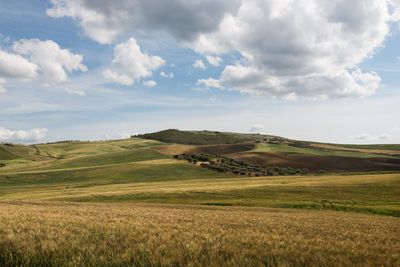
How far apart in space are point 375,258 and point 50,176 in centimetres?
9280

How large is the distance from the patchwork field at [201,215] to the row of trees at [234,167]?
2874 millimetres

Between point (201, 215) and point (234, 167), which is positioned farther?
point (234, 167)

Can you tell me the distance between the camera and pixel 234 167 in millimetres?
96375

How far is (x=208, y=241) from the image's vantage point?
11672mm

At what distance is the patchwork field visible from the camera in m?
9.45

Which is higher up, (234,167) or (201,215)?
(201,215)

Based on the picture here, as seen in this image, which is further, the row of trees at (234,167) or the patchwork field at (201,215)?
the row of trees at (234,167)

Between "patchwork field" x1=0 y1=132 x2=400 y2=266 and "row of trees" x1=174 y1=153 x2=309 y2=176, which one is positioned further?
"row of trees" x1=174 y1=153 x2=309 y2=176

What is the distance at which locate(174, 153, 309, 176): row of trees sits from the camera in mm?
93000

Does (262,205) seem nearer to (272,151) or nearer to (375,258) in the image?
(375,258)

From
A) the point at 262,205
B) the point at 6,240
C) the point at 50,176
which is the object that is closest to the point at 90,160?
the point at 50,176

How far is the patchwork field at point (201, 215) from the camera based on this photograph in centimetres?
945

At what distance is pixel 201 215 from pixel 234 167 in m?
71.2

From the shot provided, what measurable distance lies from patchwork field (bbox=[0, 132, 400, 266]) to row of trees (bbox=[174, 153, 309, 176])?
2.87 metres
